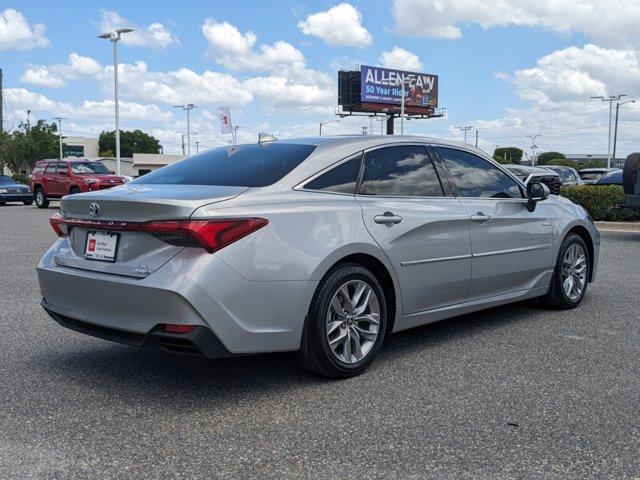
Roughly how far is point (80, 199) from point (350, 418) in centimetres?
210

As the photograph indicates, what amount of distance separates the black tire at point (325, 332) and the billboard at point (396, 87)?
68.5 meters

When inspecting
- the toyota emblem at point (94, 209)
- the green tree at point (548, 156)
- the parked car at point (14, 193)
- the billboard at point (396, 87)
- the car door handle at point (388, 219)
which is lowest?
the parked car at point (14, 193)

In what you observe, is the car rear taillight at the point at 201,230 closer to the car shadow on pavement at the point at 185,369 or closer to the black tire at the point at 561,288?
the car shadow on pavement at the point at 185,369

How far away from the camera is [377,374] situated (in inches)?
177

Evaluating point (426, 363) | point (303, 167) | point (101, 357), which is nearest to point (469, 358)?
point (426, 363)

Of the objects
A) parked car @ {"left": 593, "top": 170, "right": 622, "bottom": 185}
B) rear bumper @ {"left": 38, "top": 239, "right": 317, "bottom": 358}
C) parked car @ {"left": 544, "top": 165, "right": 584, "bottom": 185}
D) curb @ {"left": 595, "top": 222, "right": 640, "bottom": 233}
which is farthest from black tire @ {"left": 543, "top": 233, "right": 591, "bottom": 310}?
parked car @ {"left": 544, "top": 165, "right": 584, "bottom": 185}

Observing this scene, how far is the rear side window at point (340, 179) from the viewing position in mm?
4395

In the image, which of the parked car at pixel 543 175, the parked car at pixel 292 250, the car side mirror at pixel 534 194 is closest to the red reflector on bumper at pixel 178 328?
the parked car at pixel 292 250

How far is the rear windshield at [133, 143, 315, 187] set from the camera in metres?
4.36

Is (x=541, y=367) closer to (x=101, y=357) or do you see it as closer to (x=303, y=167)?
(x=303, y=167)

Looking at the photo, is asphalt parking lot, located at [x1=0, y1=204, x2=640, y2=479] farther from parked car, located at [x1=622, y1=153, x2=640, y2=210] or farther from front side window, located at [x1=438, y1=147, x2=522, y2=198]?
parked car, located at [x1=622, y1=153, x2=640, y2=210]

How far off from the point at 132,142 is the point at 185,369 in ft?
466

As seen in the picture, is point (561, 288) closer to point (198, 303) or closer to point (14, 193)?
point (198, 303)

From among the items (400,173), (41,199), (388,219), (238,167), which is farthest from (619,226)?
(41,199)
